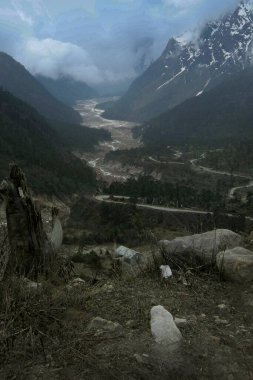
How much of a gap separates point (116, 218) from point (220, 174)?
6403 cm

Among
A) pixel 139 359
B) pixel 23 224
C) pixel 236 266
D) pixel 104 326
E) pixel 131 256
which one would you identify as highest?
pixel 23 224

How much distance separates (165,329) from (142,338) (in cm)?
31

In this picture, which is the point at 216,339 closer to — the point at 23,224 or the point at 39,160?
the point at 23,224

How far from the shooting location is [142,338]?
239 inches

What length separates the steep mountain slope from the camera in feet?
405

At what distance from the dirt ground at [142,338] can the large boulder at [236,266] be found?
0.20m

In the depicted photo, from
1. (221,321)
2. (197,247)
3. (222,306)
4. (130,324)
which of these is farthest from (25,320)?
(197,247)

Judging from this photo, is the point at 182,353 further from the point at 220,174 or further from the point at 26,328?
the point at 220,174

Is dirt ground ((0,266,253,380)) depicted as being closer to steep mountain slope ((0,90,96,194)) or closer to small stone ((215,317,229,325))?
small stone ((215,317,229,325))

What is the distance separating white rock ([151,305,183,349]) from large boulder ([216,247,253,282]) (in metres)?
2.14

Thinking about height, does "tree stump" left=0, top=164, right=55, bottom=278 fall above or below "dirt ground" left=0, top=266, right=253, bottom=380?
above

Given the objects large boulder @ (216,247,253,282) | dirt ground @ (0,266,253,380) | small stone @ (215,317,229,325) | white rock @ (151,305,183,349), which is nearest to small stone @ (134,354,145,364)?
dirt ground @ (0,266,253,380)

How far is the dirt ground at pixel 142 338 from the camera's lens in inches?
212

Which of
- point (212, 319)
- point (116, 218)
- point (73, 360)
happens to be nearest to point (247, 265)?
point (212, 319)
